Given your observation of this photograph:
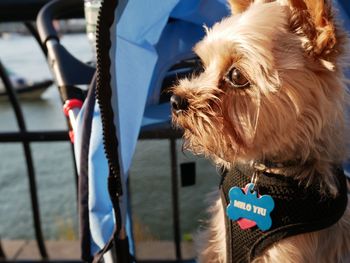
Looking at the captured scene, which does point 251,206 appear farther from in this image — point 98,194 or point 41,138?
point 41,138

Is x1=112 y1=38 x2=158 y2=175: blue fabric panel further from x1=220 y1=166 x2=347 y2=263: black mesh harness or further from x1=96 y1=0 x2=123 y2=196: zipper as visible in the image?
x1=220 y1=166 x2=347 y2=263: black mesh harness

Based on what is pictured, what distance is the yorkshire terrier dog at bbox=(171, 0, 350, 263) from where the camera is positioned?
60.2 inches

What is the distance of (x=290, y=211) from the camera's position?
→ 1.58 m

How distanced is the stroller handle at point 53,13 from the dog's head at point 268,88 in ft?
2.09

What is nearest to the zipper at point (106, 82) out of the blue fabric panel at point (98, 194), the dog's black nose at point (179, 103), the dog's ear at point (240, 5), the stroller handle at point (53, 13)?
the blue fabric panel at point (98, 194)

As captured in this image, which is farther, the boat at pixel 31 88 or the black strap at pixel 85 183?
the boat at pixel 31 88

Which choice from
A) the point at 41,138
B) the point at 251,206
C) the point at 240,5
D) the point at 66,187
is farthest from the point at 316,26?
the point at 66,187

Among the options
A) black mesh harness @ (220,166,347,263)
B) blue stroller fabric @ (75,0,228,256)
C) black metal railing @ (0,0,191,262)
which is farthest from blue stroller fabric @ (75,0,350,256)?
black mesh harness @ (220,166,347,263)

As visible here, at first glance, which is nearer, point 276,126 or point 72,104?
point 276,126

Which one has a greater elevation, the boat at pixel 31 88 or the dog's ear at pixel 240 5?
the dog's ear at pixel 240 5

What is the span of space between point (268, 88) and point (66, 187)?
3939 millimetres

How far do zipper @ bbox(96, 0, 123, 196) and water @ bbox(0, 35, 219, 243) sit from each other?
57cm

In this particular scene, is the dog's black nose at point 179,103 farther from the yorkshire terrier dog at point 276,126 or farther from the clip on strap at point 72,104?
the clip on strap at point 72,104

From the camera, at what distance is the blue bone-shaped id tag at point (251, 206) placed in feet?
5.25
